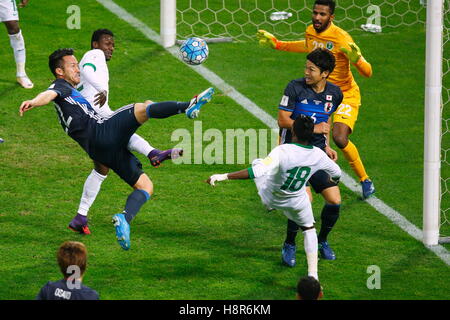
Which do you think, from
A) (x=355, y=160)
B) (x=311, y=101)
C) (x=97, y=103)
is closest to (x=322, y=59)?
(x=311, y=101)

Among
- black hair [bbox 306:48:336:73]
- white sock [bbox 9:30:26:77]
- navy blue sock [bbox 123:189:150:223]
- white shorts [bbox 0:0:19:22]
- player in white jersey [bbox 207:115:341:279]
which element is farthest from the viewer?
white sock [bbox 9:30:26:77]

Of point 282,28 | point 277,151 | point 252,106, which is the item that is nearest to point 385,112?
point 252,106

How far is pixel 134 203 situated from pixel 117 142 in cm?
62

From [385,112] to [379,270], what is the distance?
4.62 meters

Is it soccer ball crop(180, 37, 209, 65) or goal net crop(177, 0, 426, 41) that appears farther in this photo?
goal net crop(177, 0, 426, 41)

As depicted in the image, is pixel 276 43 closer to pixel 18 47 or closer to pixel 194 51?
pixel 194 51

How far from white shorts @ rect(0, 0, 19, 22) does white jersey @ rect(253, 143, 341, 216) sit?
5.95m

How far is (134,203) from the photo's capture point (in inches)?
357

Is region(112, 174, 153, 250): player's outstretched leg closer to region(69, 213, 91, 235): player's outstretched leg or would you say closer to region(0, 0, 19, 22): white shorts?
region(69, 213, 91, 235): player's outstretched leg

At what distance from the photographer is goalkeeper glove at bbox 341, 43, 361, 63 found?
10.1 m

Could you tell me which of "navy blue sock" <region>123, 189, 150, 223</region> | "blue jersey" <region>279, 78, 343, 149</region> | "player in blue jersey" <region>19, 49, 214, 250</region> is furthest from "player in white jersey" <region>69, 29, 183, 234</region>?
"blue jersey" <region>279, 78, 343, 149</region>

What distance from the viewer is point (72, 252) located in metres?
6.77

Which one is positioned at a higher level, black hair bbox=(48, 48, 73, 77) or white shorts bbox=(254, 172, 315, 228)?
black hair bbox=(48, 48, 73, 77)

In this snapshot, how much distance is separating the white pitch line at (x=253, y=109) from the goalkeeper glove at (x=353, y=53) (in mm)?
1766
